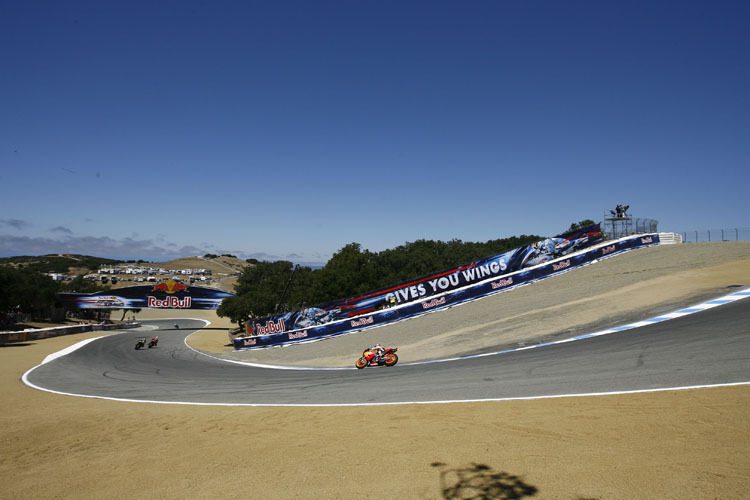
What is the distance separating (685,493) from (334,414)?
6.44 m

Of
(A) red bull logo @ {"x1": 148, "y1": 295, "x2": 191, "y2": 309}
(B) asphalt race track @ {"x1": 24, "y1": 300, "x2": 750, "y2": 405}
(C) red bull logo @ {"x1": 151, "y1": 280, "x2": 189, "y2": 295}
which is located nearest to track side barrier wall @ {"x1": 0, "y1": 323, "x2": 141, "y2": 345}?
(A) red bull logo @ {"x1": 148, "y1": 295, "x2": 191, "y2": 309}

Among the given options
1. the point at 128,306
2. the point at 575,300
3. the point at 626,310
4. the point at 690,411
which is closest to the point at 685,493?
the point at 690,411

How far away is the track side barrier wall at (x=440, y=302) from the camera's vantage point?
97.1 ft

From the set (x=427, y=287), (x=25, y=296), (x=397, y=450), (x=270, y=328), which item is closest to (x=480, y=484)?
(x=397, y=450)

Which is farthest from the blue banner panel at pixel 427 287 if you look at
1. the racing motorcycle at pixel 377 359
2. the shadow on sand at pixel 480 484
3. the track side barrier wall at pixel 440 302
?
the shadow on sand at pixel 480 484

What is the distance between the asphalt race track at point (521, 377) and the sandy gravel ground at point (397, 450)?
1.05 meters

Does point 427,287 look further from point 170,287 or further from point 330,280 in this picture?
point 170,287

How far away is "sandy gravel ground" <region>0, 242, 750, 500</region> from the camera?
16.6 feet

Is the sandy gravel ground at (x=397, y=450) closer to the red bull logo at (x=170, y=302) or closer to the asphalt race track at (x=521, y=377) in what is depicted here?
the asphalt race track at (x=521, y=377)

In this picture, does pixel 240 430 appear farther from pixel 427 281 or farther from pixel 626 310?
pixel 427 281

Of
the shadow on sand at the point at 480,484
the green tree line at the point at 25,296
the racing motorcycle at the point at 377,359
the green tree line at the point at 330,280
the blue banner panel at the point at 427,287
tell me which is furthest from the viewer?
the green tree line at the point at 330,280

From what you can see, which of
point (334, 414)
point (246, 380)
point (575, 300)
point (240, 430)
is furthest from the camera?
point (575, 300)

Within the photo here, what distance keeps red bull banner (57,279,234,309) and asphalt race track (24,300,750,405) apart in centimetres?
3729

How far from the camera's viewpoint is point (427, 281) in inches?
1278
